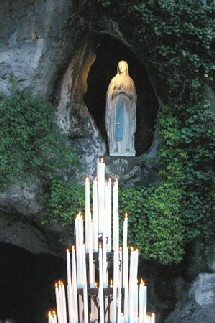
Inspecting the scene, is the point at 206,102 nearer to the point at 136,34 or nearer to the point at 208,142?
the point at 208,142

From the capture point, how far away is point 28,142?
8008mm

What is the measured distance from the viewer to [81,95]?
9.15 metres

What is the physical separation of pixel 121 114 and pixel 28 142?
5.53ft

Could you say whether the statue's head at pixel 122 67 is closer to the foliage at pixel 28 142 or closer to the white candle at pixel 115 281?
the foliage at pixel 28 142

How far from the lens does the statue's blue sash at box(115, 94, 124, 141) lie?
8961 millimetres

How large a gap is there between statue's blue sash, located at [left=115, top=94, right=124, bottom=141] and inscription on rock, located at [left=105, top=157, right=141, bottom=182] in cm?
34

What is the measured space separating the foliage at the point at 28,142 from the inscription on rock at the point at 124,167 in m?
0.76

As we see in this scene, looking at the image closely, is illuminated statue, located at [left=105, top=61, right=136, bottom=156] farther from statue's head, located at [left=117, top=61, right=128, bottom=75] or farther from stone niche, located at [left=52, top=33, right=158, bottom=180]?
stone niche, located at [left=52, top=33, right=158, bottom=180]

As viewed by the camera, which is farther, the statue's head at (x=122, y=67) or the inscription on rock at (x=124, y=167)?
the statue's head at (x=122, y=67)

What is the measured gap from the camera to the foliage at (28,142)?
25.7 ft

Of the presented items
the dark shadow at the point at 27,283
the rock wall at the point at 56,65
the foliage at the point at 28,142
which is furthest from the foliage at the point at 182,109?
the dark shadow at the point at 27,283

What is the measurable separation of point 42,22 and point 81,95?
1330mm

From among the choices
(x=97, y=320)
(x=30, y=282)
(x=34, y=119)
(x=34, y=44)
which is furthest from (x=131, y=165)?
(x=97, y=320)

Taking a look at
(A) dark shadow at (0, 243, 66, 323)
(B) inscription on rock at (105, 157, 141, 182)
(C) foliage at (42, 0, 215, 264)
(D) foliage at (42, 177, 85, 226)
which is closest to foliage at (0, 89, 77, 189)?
(D) foliage at (42, 177, 85, 226)
